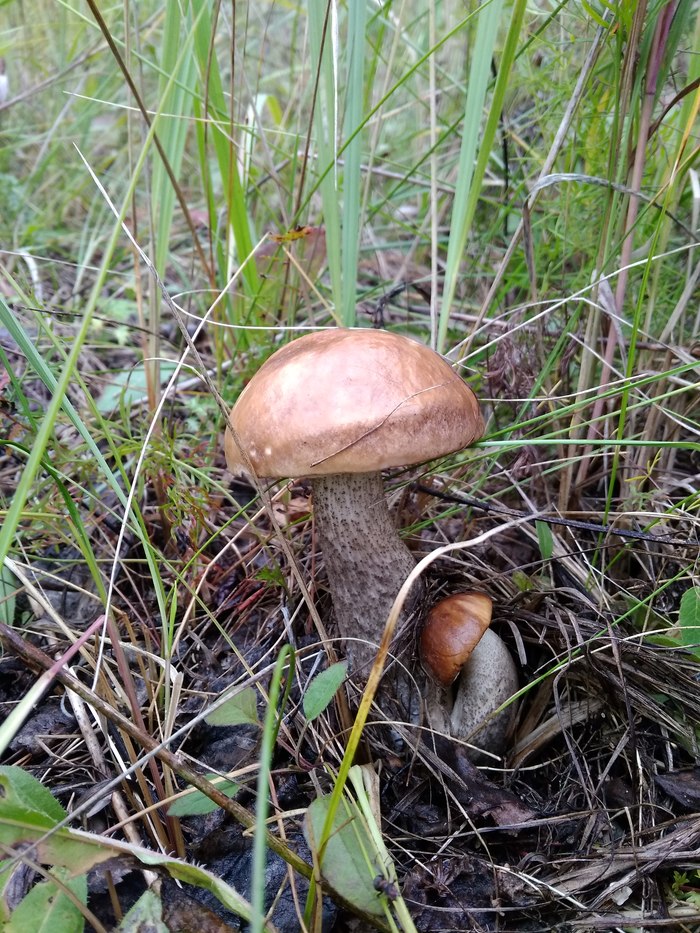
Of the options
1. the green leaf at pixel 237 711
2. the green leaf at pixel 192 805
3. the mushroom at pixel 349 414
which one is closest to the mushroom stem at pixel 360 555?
the mushroom at pixel 349 414

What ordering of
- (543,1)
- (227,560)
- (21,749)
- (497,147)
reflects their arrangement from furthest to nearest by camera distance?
(497,147) < (543,1) < (227,560) < (21,749)

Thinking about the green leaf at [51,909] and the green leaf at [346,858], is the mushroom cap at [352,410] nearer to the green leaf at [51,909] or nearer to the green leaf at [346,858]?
the green leaf at [346,858]

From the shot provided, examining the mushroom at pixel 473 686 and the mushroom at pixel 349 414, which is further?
the mushroom at pixel 473 686

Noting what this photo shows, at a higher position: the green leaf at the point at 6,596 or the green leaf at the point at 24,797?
the green leaf at the point at 24,797

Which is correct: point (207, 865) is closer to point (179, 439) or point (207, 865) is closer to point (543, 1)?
point (179, 439)

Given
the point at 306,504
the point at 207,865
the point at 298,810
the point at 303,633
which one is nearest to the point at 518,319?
the point at 306,504

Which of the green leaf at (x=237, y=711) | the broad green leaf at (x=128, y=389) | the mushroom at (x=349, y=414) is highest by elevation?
the mushroom at (x=349, y=414)

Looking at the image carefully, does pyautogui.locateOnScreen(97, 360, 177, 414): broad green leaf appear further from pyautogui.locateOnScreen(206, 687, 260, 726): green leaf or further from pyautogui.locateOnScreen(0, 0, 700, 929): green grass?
pyautogui.locateOnScreen(206, 687, 260, 726): green leaf

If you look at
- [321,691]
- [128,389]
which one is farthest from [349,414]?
[128,389]
